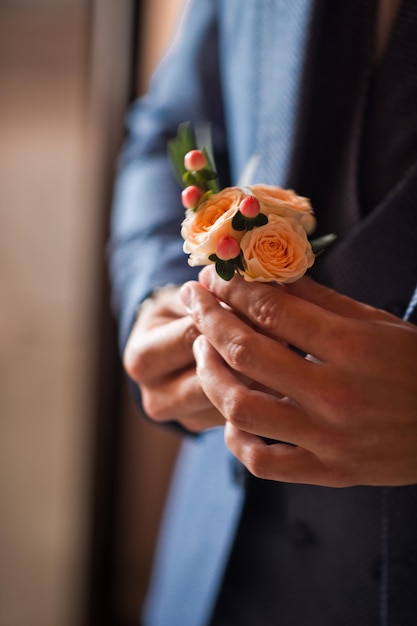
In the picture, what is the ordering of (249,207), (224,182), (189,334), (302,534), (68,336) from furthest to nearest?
(68,336), (224,182), (302,534), (189,334), (249,207)

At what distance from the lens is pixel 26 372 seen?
1761 millimetres

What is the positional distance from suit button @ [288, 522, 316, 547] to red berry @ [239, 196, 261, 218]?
37cm

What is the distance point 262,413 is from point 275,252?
0.38 ft

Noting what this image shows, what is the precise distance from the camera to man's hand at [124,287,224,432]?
0.53 metres

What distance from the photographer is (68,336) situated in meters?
1.69

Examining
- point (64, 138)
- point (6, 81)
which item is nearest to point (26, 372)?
point (64, 138)

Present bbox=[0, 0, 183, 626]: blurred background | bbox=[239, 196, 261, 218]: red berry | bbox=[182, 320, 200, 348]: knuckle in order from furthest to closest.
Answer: bbox=[0, 0, 183, 626]: blurred background → bbox=[182, 320, 200, 348]: knuckle → bbox=[239, 196, 261, 218]: red berry

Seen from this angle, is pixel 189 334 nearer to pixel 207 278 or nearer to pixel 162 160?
pixel 207 278

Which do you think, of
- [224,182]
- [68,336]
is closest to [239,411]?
[224,182]

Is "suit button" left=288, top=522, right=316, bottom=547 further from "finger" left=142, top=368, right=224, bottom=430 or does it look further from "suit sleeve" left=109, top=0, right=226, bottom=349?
"suit sleeve" left=109, top=0, right=226, bottom=349

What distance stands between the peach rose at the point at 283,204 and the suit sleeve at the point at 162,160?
0.80 ft

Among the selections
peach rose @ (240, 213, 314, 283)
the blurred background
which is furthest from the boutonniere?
the blurred background

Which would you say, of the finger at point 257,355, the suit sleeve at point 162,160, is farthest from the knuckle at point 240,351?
the suit sleeve at point 162,160

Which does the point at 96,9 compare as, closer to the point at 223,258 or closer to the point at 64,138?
the point at 64,138
